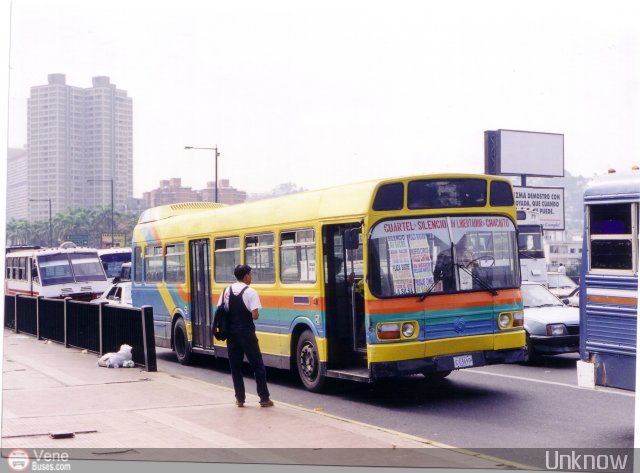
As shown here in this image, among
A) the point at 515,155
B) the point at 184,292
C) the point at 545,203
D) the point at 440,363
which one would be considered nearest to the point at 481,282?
the point at 440,363

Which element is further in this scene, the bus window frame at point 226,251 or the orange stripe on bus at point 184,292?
the orange stripe on bus at point 184,292

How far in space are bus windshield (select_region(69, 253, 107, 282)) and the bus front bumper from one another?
934 inches

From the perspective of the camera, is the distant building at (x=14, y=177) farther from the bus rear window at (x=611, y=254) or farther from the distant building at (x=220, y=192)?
the distant building at (x=220, y=192)

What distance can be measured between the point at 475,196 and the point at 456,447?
4.19 meters

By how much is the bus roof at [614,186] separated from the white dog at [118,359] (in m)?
9.24

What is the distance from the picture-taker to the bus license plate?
11562 millimetres

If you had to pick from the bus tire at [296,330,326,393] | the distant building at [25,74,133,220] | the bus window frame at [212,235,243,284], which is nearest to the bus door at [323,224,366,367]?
the bus tire at [296,330,326,393]

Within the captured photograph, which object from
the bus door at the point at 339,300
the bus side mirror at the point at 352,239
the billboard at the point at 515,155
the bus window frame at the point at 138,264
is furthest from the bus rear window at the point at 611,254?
the billboard at the point at 515,155

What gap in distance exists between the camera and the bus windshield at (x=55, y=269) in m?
32.7

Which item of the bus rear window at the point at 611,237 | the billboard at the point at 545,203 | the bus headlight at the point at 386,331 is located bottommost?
the bus headlight at the point at 386,331

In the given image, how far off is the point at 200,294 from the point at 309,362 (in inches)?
176

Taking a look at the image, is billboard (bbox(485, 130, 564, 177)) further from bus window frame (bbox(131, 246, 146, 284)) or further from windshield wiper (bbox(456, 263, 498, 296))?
windshield wiper (bbox(456, 263, 498, 296))

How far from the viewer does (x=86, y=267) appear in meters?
33.3

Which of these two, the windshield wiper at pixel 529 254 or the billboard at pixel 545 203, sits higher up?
the billboard at pixel 545 203
